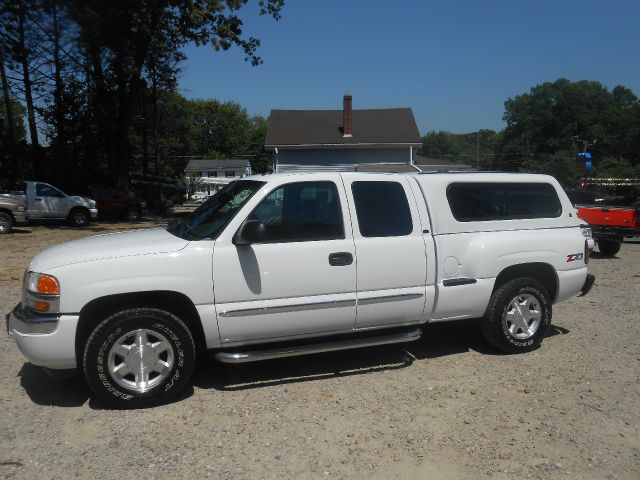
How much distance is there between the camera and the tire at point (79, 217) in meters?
20.3

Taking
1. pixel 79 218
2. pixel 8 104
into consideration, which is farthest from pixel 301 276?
pixel 8 104

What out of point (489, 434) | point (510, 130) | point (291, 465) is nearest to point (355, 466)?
point (291, 465)

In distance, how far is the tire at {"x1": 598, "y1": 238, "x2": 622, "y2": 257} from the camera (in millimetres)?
12566

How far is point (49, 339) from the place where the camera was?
4.00 m

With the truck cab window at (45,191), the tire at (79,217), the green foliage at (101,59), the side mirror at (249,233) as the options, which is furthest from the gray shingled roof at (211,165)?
the side mirror at (249,233)

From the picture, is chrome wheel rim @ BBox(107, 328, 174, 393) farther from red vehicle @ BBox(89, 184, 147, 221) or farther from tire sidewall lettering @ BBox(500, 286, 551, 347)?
red vehicle @ BBox(89, 184, 147, 221)

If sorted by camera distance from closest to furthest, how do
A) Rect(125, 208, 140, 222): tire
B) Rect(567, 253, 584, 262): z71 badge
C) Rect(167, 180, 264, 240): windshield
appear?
Rect(167, 180, 264, 240): windshield < Rect(567, 253, 584, 262): z71 badge < Rect(125, 208, 140, 222): tire

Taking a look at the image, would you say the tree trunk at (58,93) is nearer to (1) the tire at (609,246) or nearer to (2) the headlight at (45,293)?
(1) the tire at (609,246)

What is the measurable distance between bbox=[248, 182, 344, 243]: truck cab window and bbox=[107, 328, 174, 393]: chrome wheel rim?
120cm

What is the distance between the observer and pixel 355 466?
3480 mm

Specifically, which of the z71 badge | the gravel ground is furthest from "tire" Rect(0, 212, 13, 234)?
the z71 badge

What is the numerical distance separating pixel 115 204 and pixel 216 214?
2191 centimetres

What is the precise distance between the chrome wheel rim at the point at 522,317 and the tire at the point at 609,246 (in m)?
8.21

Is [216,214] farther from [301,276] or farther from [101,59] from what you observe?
[101,59]
